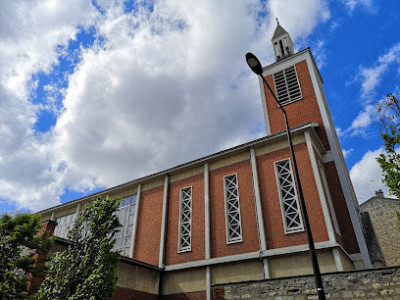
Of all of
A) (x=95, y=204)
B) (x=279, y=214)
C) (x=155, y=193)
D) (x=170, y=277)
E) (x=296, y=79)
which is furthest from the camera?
(x=296, y=79)

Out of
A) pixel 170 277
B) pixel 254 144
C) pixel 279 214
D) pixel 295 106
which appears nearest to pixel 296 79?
pixel 295 106

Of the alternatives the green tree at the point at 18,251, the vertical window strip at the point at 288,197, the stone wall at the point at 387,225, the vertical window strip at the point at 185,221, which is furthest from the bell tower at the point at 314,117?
the green tree at the point at 18,251

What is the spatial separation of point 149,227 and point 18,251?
8.91m

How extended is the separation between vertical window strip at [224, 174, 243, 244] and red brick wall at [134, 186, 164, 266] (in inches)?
179

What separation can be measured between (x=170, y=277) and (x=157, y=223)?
3.36 meters

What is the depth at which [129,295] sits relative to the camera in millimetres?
13492

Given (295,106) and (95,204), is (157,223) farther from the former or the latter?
(295,106)

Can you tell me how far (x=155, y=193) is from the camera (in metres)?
19.3

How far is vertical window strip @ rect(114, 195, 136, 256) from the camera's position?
18672 mm

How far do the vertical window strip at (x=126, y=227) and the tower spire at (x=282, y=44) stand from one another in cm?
1569

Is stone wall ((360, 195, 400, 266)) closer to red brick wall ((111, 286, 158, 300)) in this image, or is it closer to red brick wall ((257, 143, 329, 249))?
red brick wall ((257, 143, 329, 249))

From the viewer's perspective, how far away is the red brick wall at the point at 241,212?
14.5 m

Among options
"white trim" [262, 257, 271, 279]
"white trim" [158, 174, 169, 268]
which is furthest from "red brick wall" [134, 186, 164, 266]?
"white trim" [262, 257, 271, 279]

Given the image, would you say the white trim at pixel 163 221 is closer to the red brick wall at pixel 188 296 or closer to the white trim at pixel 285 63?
the red brick wall at pixel 188 296
